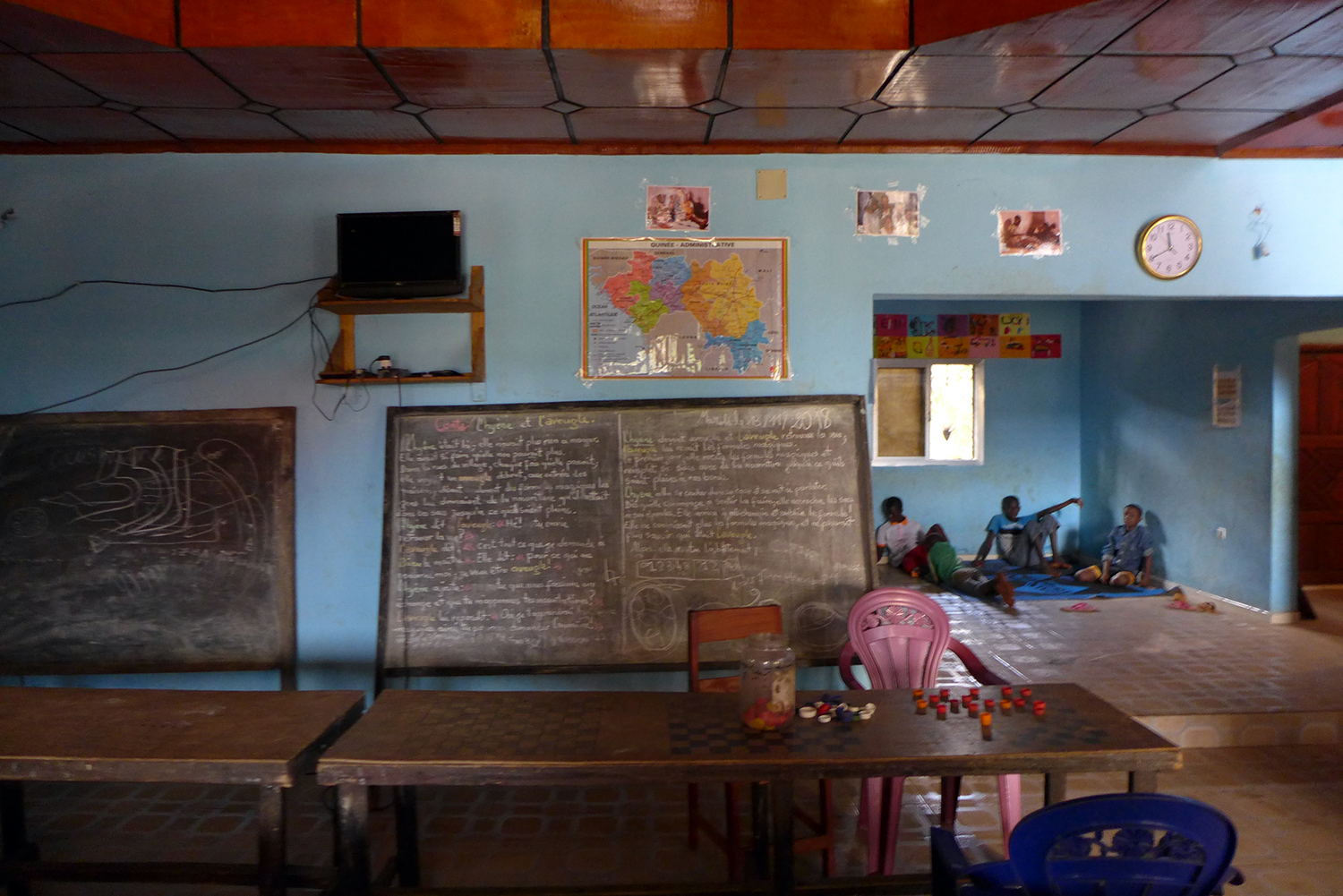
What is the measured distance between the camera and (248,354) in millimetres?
3402

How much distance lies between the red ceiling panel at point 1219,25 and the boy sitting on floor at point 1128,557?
4.83 metres

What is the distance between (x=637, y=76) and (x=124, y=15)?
163 centimetres

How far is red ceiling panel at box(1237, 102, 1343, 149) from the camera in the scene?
3057 mm

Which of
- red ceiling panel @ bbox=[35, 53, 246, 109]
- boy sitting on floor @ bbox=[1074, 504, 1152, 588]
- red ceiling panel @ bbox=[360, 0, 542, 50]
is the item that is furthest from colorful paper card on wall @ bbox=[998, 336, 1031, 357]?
red ceiling panel @ bbox=[35, 53, 246, 109]

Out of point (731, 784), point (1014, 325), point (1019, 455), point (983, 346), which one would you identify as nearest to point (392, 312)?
point (731, 784)

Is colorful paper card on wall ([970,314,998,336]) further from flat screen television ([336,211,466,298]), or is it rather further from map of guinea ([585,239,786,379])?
flat screen television ([336,211,466,298])

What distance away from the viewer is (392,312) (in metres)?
3.32

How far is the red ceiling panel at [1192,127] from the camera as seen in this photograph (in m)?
3.07

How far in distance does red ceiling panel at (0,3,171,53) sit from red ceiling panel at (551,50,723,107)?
4.35ft

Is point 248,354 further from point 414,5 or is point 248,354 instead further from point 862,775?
point 862,775

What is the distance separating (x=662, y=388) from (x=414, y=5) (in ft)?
5.55

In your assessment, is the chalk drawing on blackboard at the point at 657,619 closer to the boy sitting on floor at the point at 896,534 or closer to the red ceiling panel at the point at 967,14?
the red ceiling panel at the point at 967,14

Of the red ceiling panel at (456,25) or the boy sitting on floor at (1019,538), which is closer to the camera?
the red ceiling panel at (456,25)

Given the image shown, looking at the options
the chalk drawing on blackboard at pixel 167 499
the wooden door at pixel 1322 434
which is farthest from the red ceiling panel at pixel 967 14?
the wooden door at pixel 1322 434
